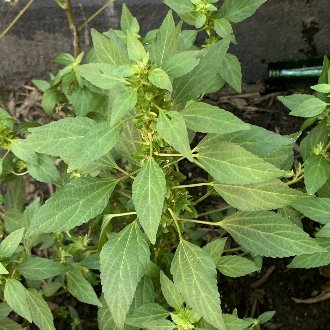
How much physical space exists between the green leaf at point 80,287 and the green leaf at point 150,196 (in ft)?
1.67

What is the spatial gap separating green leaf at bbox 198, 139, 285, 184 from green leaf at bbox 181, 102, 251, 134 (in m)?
0.10

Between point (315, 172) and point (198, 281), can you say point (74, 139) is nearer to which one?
point (198, 281)

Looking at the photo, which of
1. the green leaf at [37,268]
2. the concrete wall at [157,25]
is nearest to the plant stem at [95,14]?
the concrete wall at [157,25]

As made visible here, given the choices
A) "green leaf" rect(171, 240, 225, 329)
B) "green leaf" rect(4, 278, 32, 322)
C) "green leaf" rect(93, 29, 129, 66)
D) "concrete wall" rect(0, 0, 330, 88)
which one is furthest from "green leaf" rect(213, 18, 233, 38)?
"green leaf" rect(4, 278, 32, 322)

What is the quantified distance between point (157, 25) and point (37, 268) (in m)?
1.19

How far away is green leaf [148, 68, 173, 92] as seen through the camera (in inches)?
42.3

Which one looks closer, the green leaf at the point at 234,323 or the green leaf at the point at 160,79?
the green leaf at the point at 160,79

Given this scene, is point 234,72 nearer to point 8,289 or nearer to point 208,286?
point 208,286

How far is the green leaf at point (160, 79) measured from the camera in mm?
1074

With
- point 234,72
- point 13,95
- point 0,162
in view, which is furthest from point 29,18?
point 234,72

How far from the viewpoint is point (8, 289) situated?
56.2 inches

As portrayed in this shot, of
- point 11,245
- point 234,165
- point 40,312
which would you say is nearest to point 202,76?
point 234,165

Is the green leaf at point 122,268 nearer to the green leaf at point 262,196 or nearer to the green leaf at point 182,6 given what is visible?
the green leaf at point 262,196

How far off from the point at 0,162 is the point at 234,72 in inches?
29.0
